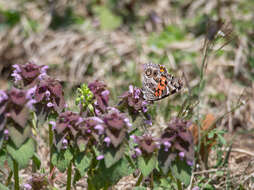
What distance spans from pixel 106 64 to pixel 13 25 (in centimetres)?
191

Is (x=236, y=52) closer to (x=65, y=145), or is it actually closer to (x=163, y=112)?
(x=163, y=112)

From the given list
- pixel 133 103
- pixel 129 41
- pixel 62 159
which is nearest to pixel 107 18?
pixel 129 41

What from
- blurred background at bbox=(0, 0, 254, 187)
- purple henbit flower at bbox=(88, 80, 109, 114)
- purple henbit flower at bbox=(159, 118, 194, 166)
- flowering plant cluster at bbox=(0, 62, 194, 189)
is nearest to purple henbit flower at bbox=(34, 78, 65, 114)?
flowering plant cluster at bbox=(0, 62, 194, 189)

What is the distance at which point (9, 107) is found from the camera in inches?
71.4

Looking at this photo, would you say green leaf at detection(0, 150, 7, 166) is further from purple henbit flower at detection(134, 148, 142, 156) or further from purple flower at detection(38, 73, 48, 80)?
purple henbit flower at detection(134, 148, 142, 156)

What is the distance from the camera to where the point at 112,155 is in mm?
1850

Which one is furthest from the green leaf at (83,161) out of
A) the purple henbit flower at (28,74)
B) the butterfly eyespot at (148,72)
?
the butterfly eyespot at (148,72)

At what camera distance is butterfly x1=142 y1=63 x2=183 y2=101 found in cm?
271

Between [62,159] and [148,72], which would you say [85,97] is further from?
[148,72]

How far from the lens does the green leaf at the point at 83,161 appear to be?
1.94 m

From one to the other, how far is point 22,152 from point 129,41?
4053 millimetres

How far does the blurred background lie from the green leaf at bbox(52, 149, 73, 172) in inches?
95.0

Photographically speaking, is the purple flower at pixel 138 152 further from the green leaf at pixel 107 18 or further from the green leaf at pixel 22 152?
the green leaf at pixel 107 18

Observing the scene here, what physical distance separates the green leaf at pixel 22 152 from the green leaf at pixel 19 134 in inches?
1.8
